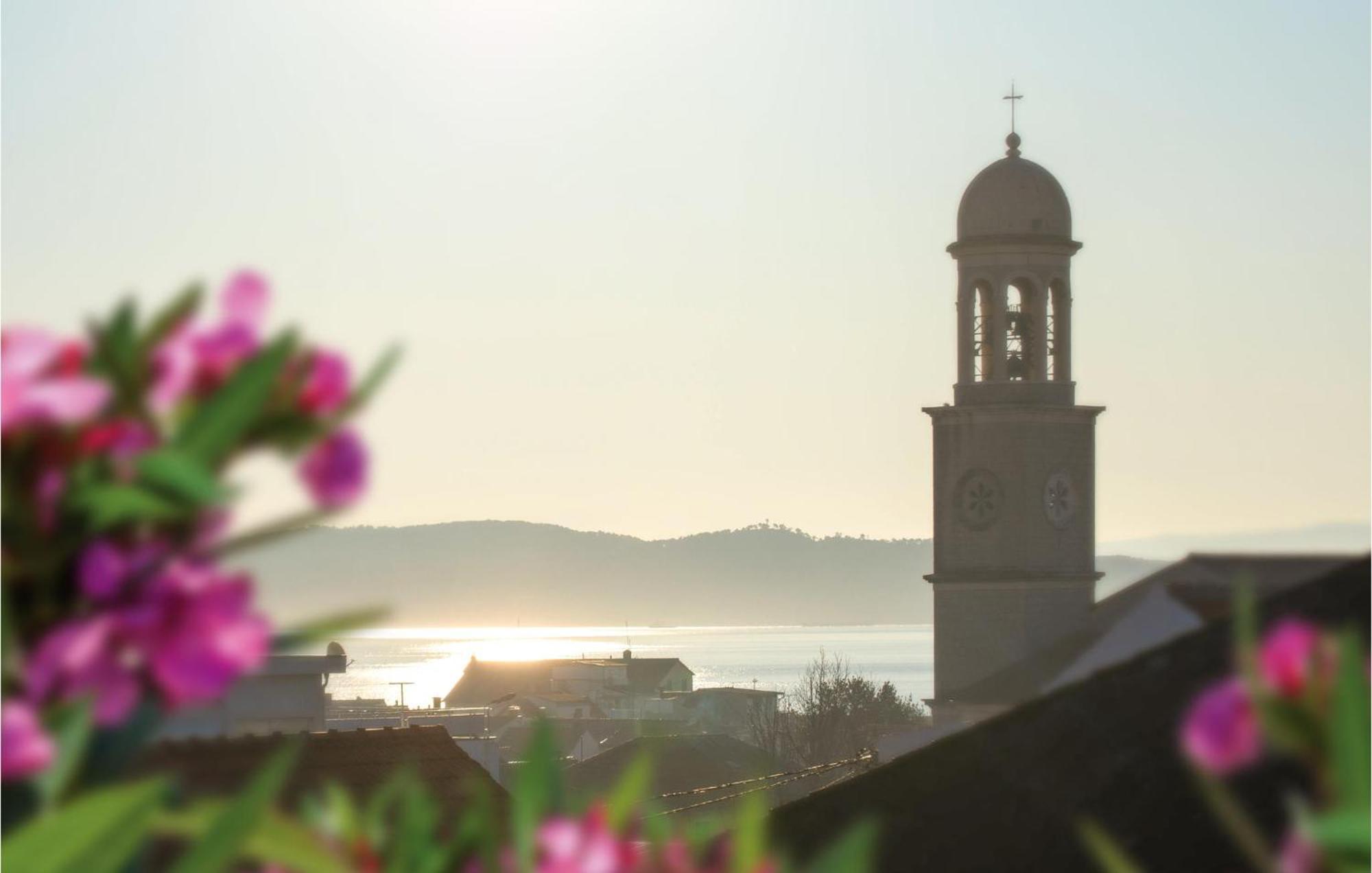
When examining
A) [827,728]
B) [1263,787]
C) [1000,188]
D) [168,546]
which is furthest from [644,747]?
[827,728]

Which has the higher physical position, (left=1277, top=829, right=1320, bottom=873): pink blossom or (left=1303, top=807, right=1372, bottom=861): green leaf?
(left=1303, top=807, right=1372, bottom=861): green leaf

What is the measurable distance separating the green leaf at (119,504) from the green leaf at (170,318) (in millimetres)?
107

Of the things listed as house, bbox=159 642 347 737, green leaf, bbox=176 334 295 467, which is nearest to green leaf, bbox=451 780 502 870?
green leaf, bbox=176 334 295 467

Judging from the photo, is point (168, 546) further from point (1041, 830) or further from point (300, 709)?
point (300, 709)

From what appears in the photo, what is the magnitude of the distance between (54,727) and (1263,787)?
197 inches

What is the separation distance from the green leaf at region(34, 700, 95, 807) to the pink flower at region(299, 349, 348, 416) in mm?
231

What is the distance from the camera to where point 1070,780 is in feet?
25.4

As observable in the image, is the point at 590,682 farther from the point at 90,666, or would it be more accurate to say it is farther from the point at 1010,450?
the point at 90,666

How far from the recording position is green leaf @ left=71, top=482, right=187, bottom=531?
4.08ft

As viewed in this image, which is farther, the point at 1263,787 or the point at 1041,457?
the point at 1041,457

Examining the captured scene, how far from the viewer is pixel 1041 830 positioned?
300 inches

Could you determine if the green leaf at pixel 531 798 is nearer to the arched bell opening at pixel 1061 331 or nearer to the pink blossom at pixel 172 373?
the pink blossom at pixel 172 373

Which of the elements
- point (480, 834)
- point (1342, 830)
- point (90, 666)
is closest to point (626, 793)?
point (480, 834)

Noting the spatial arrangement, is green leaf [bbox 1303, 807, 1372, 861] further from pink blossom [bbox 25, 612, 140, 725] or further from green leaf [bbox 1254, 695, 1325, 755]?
pink blossom [bbox 25, 612, 140, 725]
